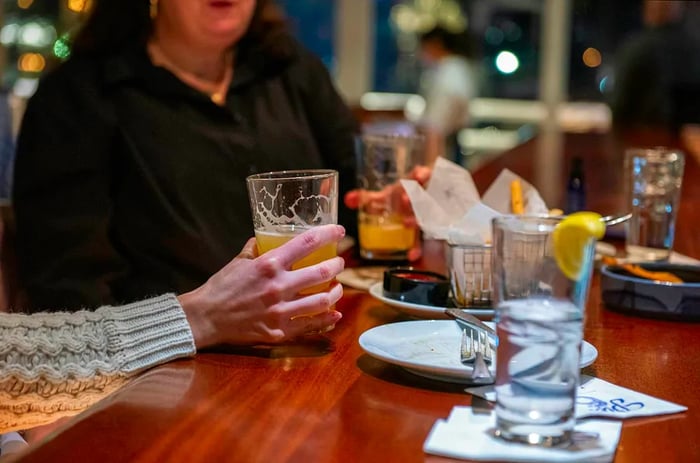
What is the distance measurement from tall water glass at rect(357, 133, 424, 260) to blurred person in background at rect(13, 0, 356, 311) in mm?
337

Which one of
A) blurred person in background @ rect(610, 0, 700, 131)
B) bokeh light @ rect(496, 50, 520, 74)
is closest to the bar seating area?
blurred person in background @ rect(610, 0, 700, 131)

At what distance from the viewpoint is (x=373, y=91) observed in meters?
8.30

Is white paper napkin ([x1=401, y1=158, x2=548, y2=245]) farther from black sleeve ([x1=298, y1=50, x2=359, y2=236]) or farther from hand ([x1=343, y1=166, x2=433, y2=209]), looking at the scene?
black sleeve ([x1=298, y1=50, x2=359, y2=236])

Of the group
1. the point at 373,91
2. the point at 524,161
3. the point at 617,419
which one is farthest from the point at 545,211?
the point at 373,91

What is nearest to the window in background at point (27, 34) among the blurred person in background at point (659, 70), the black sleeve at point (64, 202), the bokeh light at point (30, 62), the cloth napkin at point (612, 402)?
the bokeh light at point (30, 62)

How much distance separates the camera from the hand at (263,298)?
3.59 ft

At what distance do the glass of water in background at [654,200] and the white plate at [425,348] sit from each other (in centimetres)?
62

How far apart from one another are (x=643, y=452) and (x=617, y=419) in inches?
3.2

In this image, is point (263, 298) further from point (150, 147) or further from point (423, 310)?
point (150, 147)

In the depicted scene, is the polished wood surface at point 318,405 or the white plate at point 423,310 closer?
the polished wood surface at point 318,405

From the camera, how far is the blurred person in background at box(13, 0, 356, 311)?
5.65 feet

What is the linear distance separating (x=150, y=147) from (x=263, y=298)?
838 mm

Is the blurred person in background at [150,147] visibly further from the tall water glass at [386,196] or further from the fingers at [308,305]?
the fingers at [308,305]

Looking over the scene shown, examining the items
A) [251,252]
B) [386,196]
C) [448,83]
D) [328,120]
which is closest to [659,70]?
[448,83]
